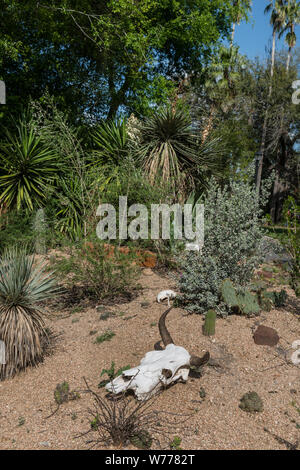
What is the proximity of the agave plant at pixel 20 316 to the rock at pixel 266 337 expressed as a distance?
2.10m

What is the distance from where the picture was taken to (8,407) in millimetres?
3188

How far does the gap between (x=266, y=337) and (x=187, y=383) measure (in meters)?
1.10

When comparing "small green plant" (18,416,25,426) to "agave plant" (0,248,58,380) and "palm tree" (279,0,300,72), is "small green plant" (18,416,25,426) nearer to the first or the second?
"agave plant" (0,248,58,380)

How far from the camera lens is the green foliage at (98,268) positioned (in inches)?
208

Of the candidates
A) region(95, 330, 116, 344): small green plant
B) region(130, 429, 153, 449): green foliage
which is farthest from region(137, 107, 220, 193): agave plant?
region(130, 429, 153, 449): green foliage

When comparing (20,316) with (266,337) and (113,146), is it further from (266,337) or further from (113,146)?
(113,146)

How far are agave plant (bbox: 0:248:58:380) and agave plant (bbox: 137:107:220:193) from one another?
5378 millimetres

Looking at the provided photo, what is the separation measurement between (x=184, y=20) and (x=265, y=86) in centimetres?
974

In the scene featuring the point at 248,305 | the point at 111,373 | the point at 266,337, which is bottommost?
the point at 111,373

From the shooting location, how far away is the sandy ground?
2730 mm

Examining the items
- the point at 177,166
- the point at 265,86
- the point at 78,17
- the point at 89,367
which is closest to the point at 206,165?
the point at 177,166

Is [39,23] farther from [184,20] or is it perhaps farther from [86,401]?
[86,401]

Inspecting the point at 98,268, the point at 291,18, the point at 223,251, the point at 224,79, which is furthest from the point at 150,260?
the point at 291,18

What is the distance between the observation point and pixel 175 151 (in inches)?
382
